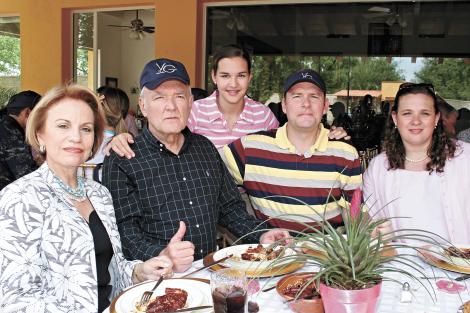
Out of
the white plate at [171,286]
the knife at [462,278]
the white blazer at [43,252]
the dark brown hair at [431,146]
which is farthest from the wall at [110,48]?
the knife at [462,278]

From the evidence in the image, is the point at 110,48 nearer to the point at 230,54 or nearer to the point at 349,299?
the point at 230,54

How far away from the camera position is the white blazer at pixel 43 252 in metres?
1.47

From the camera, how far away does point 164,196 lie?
216cm

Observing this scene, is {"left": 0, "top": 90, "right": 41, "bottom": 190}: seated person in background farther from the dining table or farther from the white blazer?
the dining table

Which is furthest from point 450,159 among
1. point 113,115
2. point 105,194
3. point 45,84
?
point 45,84

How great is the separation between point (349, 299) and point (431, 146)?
166 cm

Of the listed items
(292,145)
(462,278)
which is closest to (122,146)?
(292,145)

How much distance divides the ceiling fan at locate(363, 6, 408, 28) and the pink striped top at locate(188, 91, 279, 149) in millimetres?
4729

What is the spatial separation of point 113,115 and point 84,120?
237 centimetres

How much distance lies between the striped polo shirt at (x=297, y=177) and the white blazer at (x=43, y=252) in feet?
3.56

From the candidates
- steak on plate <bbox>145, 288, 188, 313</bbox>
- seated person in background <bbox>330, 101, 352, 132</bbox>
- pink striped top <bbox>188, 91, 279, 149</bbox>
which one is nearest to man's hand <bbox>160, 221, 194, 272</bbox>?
steak on plate <bbox>145, 288, 188, 313</bbox>

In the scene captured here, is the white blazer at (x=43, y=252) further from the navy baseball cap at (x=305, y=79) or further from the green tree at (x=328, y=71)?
the green tree at (x=328, y=71)

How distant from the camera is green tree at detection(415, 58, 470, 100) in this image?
7.55m

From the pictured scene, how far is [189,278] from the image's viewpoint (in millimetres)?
1611
